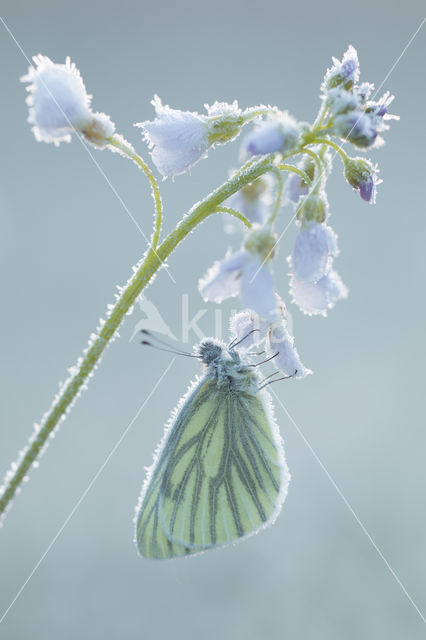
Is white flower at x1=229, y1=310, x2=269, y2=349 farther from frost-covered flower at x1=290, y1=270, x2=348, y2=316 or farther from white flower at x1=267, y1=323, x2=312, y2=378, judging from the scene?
frost-covered flower at x1=290, y1=270, x2=348, y2=316

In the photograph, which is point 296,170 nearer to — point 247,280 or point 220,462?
point 247,280

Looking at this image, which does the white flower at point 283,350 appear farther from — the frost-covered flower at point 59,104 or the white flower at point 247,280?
the frost-covered flower at point 59,104

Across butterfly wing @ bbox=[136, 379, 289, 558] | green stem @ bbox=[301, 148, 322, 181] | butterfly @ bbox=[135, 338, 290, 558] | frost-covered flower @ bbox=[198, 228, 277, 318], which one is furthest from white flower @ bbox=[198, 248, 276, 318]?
butterfly wing @ bbox=[136, 379, 289, 558]

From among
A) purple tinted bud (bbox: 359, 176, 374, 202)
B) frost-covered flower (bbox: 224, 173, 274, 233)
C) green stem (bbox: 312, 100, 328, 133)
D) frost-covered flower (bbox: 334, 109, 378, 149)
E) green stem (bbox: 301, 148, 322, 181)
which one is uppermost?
frost-covered flower (bbox: 224, 173, 274, 233)

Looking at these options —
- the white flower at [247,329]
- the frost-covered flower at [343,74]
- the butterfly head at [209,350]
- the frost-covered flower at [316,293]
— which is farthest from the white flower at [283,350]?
the frost-covered flower at [343,74]

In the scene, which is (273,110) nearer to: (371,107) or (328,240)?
(371,107)

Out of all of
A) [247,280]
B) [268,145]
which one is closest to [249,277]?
[247,280]

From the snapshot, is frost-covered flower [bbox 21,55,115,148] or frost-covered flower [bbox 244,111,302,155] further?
frost-covered flower [bbox 21,55,115,148]
